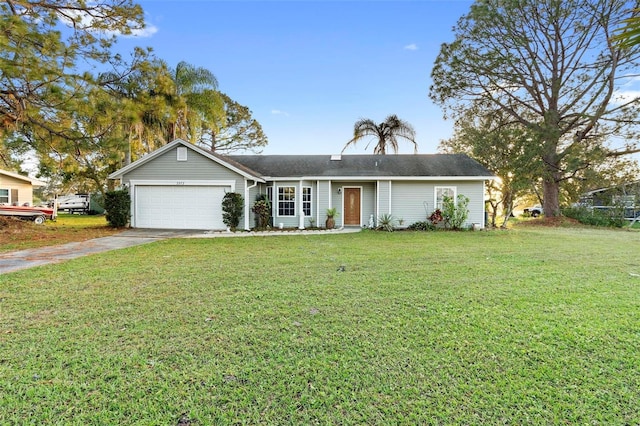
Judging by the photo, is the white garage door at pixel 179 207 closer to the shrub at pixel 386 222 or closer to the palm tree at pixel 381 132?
the shrub at pixel 386 222

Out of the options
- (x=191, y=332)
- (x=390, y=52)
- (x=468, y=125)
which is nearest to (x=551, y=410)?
(x=191, y=332)

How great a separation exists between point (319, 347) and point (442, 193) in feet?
43.3

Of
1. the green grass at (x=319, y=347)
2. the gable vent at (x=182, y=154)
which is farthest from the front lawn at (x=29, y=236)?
the green grass at (x=319, y=347)

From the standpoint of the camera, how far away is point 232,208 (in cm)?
1311

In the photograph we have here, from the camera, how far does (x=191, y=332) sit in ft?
10.7

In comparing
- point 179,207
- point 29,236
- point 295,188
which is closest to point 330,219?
point 295,188

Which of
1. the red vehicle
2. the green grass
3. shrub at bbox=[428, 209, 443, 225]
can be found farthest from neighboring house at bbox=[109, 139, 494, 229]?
the green grass

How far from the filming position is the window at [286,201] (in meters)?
14.9

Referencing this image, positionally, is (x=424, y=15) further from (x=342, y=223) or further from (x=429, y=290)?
(x=429, y=290)

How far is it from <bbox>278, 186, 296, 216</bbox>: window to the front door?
2.59 m

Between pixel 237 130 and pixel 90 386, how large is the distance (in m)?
29.4

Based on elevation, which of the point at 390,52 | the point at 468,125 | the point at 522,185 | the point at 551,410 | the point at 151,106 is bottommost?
the point at 551,410

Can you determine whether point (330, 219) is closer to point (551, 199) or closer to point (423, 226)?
point (423, 226)

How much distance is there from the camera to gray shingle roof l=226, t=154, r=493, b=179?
14.5m
